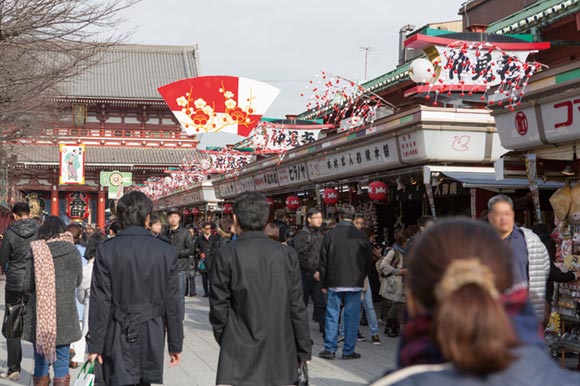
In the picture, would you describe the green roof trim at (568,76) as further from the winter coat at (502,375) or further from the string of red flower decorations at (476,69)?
the winter coat at (502,375)

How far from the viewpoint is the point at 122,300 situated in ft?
16.1

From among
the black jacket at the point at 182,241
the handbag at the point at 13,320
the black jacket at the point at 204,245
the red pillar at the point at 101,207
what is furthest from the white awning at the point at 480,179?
the red pillar at the point at 101,207

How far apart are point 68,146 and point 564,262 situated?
31913mm

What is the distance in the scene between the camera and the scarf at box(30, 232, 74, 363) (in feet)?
20.7

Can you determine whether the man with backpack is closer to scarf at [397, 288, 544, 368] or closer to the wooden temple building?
scarf at [397, 288, 544, 368]

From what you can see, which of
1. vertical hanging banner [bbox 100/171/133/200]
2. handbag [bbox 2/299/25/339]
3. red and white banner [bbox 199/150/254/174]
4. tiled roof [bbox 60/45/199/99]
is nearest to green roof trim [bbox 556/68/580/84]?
handbag [bbox 2/299/25/339]

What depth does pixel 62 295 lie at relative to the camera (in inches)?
255

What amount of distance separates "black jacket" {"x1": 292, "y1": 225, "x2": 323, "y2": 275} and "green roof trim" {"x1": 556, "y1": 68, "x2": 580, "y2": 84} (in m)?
4.17

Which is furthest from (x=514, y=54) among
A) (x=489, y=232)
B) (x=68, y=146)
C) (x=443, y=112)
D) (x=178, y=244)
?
(x=68, y=146)

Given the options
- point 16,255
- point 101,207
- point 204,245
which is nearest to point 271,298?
point 16,255

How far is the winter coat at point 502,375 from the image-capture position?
64.4 inches

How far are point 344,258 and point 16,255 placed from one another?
361cm

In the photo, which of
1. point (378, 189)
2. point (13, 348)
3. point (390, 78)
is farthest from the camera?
point (390, 78)

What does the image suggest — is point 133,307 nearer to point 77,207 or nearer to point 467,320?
point 467,320
